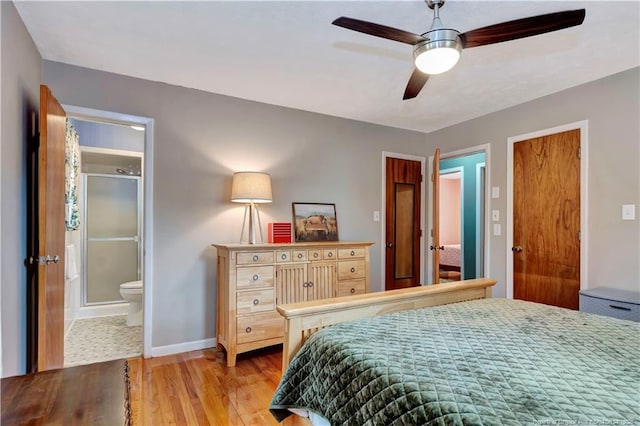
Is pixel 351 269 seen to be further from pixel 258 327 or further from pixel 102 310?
pixel 102 310

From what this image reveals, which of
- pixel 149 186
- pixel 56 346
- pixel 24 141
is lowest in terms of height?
pixel 56 346

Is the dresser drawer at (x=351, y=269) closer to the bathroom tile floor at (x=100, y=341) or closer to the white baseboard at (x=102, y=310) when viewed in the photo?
the bathroom tile floor at (x=100, y=341)

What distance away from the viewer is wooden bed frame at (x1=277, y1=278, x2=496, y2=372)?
5.04 feet

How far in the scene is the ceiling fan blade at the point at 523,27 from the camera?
148cm

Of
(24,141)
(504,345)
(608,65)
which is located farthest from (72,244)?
(608,65)

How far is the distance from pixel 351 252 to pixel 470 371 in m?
2.24

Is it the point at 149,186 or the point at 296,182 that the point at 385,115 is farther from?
the point at 149,186

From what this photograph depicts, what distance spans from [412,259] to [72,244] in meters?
4.08

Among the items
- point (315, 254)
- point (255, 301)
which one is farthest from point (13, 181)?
point (315, 254)

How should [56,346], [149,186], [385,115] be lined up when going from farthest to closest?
[385,115] < [149,186] < [56,346]

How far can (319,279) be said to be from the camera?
10.1ft

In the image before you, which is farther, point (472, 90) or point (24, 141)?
point (472, 90)

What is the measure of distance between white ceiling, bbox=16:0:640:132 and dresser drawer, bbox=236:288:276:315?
1.79 meters

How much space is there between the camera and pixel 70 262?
12.0 feet
